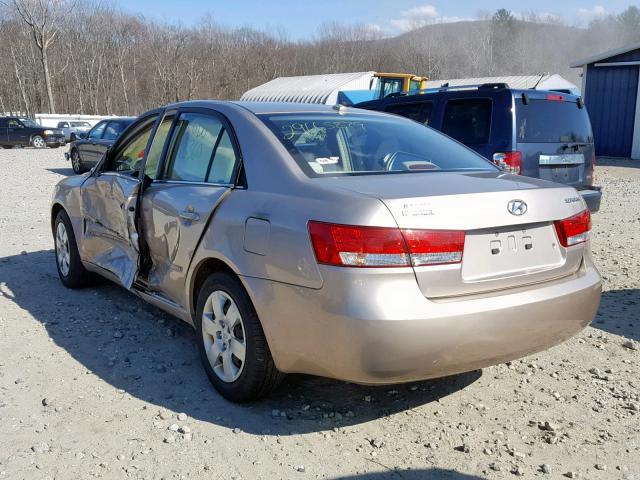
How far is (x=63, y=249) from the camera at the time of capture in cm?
554

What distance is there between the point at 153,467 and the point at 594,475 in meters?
1.93

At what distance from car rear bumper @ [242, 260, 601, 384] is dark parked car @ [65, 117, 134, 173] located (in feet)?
44.6

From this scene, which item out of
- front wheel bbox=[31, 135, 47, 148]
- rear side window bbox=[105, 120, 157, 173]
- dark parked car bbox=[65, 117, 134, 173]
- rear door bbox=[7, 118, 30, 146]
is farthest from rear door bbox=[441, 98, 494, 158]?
rear door bbox=[7, 118, 30, 146]

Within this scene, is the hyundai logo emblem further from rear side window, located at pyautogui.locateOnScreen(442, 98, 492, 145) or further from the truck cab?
the truck cab

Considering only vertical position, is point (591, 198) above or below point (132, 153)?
below

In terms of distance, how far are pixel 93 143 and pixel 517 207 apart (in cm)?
1454

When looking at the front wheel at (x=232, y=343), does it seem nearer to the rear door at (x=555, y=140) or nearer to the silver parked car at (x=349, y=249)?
the silver parked car at (x=349, y=249)

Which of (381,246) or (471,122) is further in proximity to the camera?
(471,122)

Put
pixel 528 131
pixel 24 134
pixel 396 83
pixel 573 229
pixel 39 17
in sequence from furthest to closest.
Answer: pixel 39 17 → pixel 24 134 → pixel 396 83 → pixel 528 131 → pixel 573 229

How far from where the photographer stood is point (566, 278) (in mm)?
3125


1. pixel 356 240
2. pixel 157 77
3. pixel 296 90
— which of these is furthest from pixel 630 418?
pixel 157 77

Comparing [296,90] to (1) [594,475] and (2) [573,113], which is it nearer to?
(2) [573,113]

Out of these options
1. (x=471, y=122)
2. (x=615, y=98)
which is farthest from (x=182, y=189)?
(x=615, y=98)

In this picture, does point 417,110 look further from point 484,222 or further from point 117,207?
point 484,222
